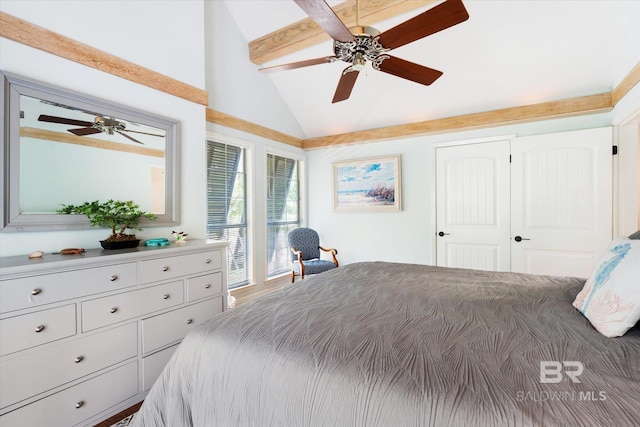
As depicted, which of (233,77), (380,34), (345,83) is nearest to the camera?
(380,34)

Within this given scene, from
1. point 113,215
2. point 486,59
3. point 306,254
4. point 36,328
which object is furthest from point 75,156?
point 486,59

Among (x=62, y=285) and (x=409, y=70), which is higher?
(x=409, y=70)

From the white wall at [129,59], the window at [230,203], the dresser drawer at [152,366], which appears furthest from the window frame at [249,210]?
the dresser drawer at [152,366]

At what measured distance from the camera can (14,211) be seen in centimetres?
169

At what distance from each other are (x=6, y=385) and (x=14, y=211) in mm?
949

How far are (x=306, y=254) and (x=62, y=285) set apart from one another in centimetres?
298

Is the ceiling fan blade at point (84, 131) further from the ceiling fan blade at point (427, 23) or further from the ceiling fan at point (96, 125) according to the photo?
the ceiling fan blade at point (427, 23)

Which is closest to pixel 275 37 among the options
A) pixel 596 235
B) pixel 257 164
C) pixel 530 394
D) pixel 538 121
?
pixel 257 164

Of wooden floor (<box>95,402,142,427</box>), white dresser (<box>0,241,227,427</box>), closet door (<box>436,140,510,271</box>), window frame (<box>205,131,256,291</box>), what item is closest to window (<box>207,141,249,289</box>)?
window frame (<box>205,131,256,291</box>)

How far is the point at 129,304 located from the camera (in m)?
1.84

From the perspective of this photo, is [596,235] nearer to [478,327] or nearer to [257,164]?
[478,327]

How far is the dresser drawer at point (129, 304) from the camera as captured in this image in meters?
1.66

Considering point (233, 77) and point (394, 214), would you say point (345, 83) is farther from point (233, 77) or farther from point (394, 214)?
point (394, 214)

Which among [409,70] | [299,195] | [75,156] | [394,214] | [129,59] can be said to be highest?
[129,59]
